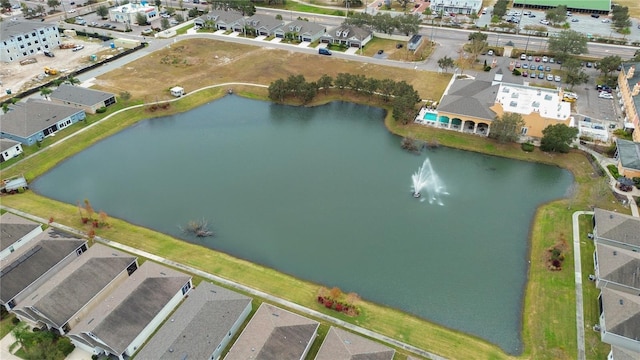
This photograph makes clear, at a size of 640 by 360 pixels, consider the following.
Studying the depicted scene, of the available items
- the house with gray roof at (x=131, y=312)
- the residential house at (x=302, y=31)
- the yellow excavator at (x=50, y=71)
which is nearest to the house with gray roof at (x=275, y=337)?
the house with gray roof at (x=131, y=312)

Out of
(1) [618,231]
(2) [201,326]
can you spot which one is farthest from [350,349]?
(1) [618,231]

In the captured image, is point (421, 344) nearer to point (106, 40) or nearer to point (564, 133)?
point (564, 133)

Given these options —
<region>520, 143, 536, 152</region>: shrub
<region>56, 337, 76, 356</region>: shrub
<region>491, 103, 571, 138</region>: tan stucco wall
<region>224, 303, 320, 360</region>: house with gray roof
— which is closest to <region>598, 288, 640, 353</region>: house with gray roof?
<region>224, 303, 320, 360</region>: house with gray roof

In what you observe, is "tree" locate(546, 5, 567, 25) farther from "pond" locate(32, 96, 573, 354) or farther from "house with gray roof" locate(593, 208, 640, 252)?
"house with gray roof" locate(593, 208, 640, 252)

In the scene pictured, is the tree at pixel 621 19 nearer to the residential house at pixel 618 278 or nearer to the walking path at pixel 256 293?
the residential house at pixel 618 278

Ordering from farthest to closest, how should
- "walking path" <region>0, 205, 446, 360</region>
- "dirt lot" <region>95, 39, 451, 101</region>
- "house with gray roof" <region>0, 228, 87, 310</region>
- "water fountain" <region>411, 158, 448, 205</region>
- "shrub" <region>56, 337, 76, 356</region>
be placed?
"dirt lot" <region>95, 39, 451, 101</region> < "water fountain" <region>411, 158, 448, 205</region> < "house with gray roof" <region>0, 228, 87, 310</region> < "walking path" <region>0, 205, 446, 360</region> < "shrub" <region>56, 337, 76, 356</region>

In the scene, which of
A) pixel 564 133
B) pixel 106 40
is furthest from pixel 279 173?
pixel 106 40
